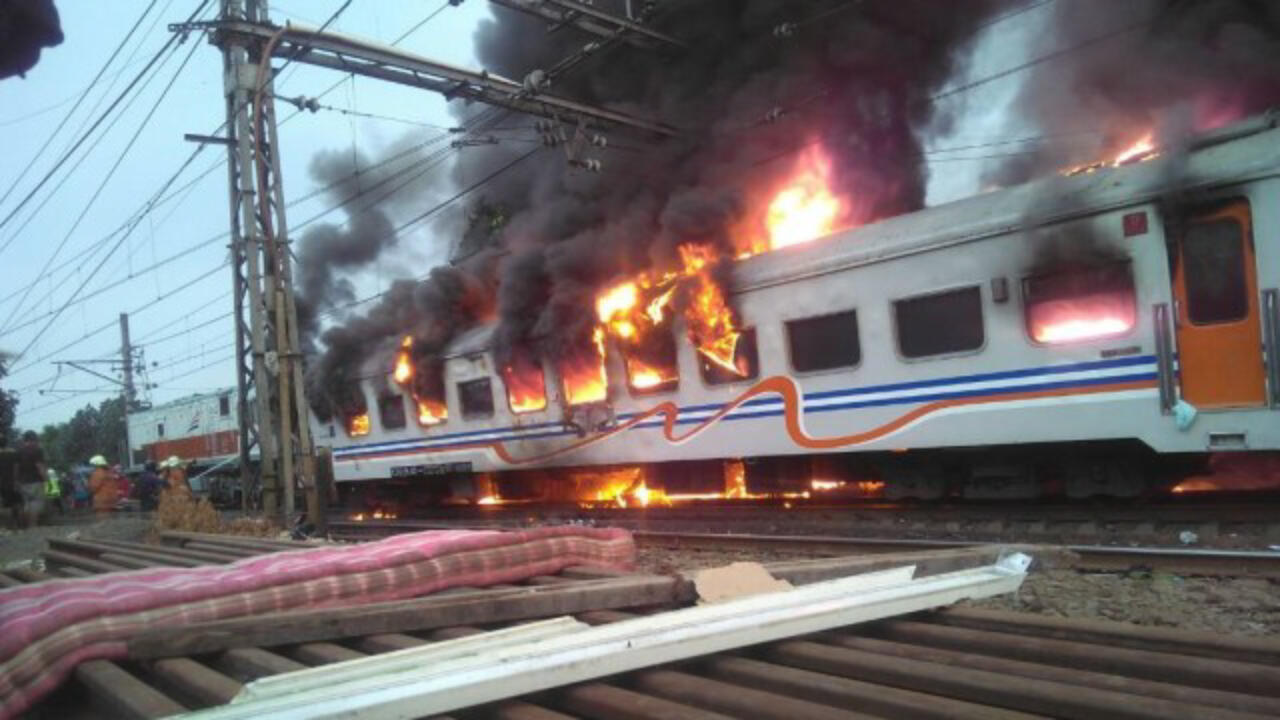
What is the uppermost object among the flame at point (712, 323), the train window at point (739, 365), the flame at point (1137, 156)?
the flame at point (1137, 156)

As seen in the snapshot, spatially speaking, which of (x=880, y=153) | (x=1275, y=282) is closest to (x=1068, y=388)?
(x=1275, y=282)

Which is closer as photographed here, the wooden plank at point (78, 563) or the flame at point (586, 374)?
the wooden plank at point (78, 563)

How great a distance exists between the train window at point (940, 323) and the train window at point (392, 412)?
32.6 ft

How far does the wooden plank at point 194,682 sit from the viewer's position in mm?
2219

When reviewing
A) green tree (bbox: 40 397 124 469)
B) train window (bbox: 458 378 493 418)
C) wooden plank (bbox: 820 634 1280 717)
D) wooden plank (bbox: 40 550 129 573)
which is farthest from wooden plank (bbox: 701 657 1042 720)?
green tree (bbox: 40 397 124 469)

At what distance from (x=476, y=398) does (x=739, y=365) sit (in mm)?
5406

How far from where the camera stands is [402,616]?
9.53 feet

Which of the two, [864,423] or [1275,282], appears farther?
[864,423]

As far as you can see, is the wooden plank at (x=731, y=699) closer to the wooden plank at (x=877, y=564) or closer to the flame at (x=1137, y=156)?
the wooden plank at (x=877, y=564)

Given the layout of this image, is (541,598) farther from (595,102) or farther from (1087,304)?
(595,102)

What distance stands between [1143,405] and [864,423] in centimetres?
275

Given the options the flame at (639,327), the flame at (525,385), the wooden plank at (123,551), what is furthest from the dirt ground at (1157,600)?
the flame at (525,385)

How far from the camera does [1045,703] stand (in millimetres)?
1882

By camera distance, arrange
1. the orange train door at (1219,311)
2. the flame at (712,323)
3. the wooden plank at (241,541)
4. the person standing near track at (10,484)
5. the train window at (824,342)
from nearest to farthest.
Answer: the wooden plank at (241,541)
the orange train door at (1219,311)
the train window at (824,342)
the flame at (712,323)
the person standing near track at (10,484)
